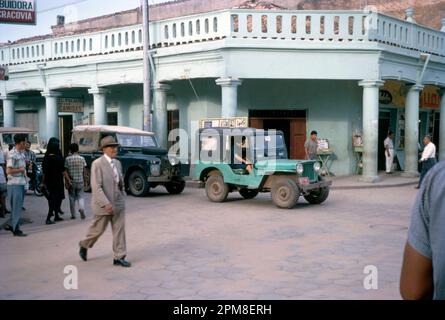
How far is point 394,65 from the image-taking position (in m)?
16.6

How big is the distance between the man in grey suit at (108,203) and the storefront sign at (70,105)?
15.1m

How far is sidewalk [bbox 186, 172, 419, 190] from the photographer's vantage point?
50.1ft

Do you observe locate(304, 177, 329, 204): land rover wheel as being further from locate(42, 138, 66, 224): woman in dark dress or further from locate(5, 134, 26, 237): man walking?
locate(5, 134, 26, 237): man walking

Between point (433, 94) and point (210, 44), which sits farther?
point (433, 94)

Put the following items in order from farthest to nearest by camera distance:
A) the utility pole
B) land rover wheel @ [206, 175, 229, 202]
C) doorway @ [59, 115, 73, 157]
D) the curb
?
doorway @ [59, 115, 73, 157]
the utility pole
the curb
land rover wheel @ [206, 175, 229, 202]

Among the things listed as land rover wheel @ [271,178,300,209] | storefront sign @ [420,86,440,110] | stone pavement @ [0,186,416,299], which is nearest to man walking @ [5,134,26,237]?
stone pavement @ [0,186,416,299]

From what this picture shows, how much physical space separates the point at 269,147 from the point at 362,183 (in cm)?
516

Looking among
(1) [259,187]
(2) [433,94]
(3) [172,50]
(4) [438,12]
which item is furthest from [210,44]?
(4) [438,12]

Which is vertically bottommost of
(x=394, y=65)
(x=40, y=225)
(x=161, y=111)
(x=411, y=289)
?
(x=40, y=225)

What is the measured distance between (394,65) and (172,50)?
7.55 meters

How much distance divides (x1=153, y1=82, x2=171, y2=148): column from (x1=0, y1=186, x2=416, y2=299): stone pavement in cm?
634

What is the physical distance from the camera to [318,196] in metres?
11.9
